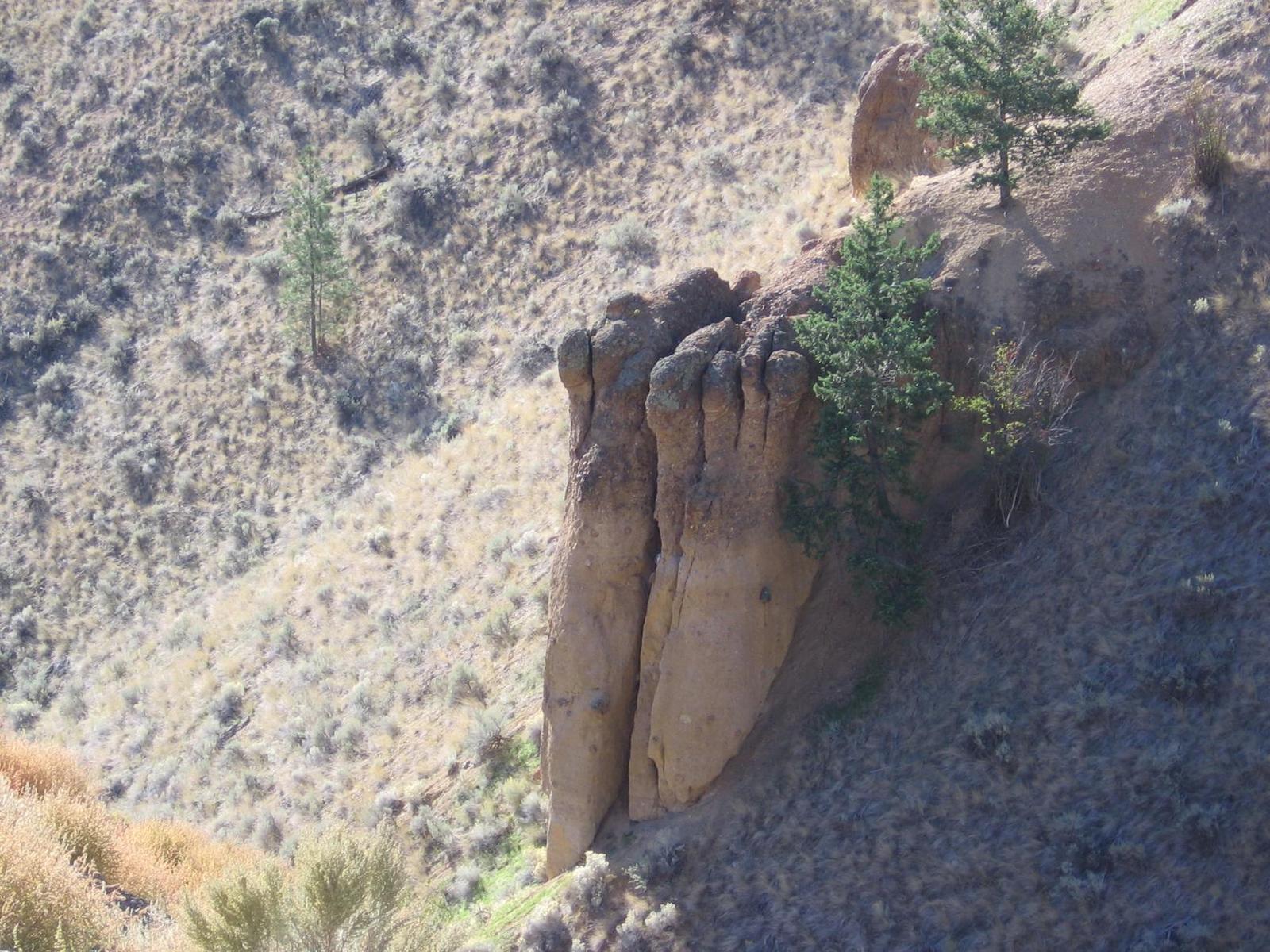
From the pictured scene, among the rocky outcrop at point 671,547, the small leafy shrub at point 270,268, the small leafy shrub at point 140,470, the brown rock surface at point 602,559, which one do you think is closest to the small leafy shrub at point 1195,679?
the rocky outcrop at point 671,547

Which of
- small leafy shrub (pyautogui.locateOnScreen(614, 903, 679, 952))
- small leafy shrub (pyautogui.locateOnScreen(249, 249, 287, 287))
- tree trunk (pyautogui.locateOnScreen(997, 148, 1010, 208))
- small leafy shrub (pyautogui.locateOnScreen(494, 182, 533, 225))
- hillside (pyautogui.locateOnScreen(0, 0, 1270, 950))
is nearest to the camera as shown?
hillside (pyautogui.locateOnScreen(0, 0, 1270, 950))

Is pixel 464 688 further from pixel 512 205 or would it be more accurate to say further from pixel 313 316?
pixel 512 205

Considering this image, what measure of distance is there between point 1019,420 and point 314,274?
2497 centimetres

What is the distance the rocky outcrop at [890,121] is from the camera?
20297 millimetres

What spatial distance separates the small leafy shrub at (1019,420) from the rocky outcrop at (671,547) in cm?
204

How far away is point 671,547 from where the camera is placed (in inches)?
551

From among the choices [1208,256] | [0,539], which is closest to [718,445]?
[1208,256]

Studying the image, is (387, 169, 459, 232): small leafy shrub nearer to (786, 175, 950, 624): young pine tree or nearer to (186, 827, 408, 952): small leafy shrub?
(786, 175, 950, 624): young pine tree

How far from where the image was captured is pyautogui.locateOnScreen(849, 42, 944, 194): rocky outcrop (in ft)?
66.6

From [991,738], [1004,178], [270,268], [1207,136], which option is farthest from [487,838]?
[270,268]

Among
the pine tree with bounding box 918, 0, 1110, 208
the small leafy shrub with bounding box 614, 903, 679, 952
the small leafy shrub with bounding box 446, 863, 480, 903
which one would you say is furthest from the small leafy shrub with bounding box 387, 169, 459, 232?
the small leafy shrub with bounding box 614, 903, 679, 952

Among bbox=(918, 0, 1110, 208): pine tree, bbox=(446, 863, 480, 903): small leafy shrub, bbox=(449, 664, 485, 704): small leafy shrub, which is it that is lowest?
bbox=(446, 863, 480, 903): small leafy shrub

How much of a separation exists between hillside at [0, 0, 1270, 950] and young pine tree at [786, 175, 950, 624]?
30.4 inches

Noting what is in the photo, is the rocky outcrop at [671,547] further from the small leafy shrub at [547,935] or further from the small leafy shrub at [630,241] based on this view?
the small leafy shrub at [630,241]
